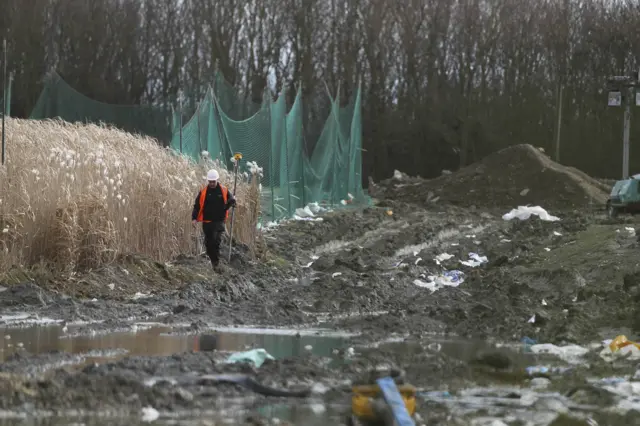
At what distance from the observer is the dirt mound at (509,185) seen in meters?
34.3

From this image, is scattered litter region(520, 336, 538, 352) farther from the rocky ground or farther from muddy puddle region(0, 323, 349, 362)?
muddy puddle region(0, 323, 349, 362)

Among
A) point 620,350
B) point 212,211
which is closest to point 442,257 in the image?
point 212,211

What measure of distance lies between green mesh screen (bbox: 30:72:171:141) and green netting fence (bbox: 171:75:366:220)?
1.89 m

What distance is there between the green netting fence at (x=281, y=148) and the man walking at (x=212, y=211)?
3679 mm

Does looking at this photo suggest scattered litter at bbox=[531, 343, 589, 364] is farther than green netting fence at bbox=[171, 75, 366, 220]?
No

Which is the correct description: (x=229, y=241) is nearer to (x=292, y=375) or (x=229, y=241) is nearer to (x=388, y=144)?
(x=292, y=375)

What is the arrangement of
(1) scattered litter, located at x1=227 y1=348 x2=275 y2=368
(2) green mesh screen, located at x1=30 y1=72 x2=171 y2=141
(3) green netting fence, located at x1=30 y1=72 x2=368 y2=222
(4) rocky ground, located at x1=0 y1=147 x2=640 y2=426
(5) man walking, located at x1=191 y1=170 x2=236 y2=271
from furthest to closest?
1. (2) green mesh screen, located at x1=30 y1=72 x2=171 y2=141
2. (3) green netting fence, located at x1=30 y1=72 x2=368 y2=222
3. (5) man walking, located at x1=191 y1=170 x2=236 y2=271
4. (1) scattered litter, located at x1=227 y1=348 x2=275 y2=368
5. (4) rocky ground, located at x1=0 y1=147 x2=640 y2=426

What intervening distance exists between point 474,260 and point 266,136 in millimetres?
5706

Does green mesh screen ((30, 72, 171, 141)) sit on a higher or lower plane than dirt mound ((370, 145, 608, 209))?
higher

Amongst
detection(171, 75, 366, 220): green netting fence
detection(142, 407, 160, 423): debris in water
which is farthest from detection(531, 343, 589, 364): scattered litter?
detection(171, 75, 366, 220): green netting fence

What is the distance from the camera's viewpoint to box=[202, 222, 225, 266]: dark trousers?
15383mm

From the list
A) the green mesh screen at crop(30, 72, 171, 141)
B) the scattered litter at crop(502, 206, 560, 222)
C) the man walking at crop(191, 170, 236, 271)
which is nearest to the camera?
the man walking at crop(191, 170, 236, 271)

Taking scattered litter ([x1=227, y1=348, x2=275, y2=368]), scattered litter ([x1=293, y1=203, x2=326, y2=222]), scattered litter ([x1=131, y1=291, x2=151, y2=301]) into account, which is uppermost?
scattered litter ([x1=293, y1=203, x2=326, y2=222])

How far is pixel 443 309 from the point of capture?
1193 cm
